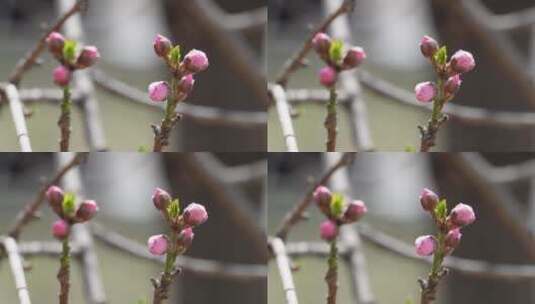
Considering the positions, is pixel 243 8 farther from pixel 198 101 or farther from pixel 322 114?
pixel 322 114

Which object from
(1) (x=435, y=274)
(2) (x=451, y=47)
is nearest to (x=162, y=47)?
(1) (x=435, y=274)

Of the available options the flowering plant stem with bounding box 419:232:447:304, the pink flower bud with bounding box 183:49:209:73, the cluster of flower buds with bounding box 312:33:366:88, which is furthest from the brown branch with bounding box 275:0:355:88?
the flowering plant stem with bounding box 419:232:447:304

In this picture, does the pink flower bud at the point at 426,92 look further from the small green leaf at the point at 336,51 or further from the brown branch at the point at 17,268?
the brown branch at the point at 17,268

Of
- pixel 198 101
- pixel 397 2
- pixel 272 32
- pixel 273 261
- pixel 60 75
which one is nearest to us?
pixel 60 75

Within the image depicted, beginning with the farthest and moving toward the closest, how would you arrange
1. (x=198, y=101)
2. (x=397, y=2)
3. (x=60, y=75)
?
(x=397, y=2) → (x=198, y=101) → (x=60, y=75)

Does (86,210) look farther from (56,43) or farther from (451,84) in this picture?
(451,84)

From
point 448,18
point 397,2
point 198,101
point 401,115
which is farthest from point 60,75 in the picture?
point 397,2

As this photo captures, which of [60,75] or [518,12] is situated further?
[518,12]

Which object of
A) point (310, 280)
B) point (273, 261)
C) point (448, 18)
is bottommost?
point (310, 280)
